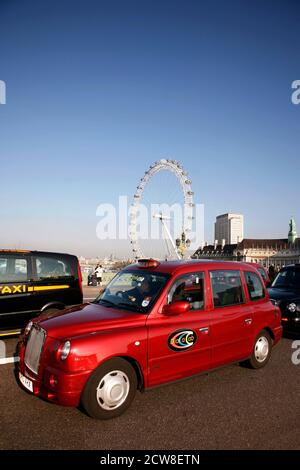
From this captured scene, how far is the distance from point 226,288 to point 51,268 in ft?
13.9

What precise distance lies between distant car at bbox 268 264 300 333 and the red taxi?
6.66 feet

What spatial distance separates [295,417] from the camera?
13.4 feet

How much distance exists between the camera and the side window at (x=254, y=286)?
587 centimetres

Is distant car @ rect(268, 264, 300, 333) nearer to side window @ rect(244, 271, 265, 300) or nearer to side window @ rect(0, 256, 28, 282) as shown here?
side window @ rect(244, 271, 265, 300)

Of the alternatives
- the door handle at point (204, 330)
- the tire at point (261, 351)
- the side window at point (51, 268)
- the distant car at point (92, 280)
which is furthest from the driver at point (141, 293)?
the distant car at point (92, 280)

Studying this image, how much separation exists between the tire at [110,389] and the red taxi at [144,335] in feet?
0.03

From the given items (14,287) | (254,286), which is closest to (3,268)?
(14,287)

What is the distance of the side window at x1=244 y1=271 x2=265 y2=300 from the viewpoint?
19.2ft

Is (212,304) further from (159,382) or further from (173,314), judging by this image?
(159,382)

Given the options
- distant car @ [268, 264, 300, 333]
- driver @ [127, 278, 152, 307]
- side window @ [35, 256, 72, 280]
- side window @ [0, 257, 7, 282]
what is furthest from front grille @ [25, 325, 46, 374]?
distant car @ [268, 264, 300, 333]

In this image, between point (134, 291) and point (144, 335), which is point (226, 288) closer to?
point (134, 291)

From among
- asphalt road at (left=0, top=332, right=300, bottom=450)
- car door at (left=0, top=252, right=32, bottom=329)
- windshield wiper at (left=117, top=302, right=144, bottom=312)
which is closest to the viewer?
asphalt road at (left=0, top=332, right=300, bottom=450)

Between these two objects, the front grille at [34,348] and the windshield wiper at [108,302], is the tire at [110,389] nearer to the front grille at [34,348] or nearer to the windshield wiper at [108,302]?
the front grille at [34,348]

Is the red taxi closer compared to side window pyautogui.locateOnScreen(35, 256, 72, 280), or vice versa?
→ the red taxi
